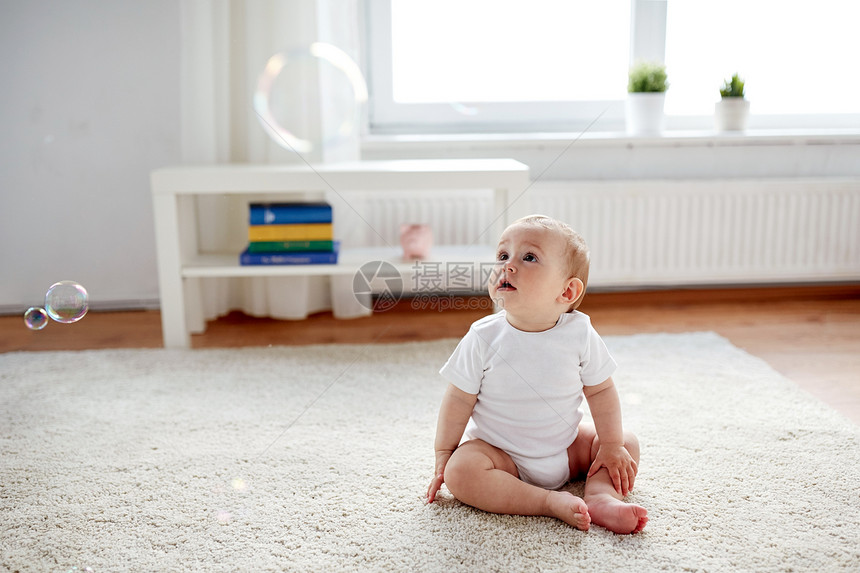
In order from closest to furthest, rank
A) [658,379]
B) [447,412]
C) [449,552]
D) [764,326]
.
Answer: [449,552] → [447,412] → [658,379] → [764,326]

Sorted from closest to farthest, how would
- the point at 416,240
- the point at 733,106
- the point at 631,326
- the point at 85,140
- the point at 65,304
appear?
the point at 65,304
the point at 416,240
the point at 631,326
the point at 85,140
the point at 733,106

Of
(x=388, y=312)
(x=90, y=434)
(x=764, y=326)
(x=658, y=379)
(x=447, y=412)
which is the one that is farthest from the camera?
(x=388, y=312)

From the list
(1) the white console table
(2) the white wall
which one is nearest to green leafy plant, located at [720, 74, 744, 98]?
(1) the white console table

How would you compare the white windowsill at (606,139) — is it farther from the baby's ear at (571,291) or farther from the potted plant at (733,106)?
the baby's ear at (571,291)

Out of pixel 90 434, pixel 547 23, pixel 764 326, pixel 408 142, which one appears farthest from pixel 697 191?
pixel 90 434

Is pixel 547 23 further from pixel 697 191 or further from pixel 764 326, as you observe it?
pixel 764 326

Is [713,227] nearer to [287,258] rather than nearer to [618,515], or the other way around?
[287,258]

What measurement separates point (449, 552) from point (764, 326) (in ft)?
4.74

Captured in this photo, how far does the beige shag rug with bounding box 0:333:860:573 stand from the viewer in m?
0.90

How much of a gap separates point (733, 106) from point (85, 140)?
6.55 feet

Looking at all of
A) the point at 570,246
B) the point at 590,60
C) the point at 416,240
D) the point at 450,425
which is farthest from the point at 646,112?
the point at 450,425

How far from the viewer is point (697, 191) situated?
89.5 inches

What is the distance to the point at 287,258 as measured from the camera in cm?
187

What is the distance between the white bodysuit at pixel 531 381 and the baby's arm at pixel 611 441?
21mm
